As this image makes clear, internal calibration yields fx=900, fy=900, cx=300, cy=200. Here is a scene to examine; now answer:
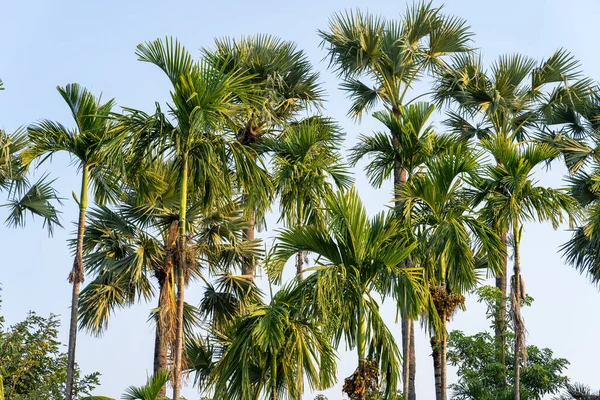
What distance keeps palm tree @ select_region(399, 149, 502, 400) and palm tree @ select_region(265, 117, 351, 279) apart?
81.8 inches

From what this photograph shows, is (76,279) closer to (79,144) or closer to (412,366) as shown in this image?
(79,144)

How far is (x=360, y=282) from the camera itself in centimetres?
1247

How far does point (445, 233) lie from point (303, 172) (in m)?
3.45

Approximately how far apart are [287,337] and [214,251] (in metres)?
6.15

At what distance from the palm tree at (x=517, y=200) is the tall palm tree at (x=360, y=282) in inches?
155

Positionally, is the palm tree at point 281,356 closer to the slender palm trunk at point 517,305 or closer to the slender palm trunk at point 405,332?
the slender palm trunk at point 405,332

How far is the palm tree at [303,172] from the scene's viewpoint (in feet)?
55.4

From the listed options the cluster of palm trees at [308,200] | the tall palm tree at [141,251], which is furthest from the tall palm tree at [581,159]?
the tall palm tree at [141,251]

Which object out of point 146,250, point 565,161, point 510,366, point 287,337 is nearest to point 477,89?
point 565,161

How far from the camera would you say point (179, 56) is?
13.3m

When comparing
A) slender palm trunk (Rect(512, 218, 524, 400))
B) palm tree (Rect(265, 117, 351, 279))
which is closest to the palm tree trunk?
palm tree (Rect(265, 117, 351, 279))

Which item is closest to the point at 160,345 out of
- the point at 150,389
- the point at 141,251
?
the point at 141,251

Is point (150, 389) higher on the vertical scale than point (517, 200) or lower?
lower

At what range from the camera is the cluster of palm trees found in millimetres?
12648
